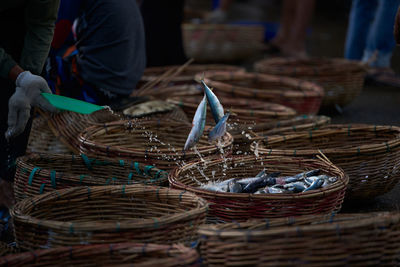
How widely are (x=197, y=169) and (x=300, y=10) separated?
530 cm

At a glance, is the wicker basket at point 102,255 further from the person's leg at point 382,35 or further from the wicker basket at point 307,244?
the person's leg at point 382,35

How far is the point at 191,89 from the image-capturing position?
514 cm

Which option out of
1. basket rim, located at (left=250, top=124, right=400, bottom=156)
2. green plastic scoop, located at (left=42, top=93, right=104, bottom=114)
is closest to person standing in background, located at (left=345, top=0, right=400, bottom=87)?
basket rim, located at (left=250, top=124, right=400, bottom=156)

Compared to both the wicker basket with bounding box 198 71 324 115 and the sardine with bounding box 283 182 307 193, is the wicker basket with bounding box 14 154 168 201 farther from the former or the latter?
the wicker basket with bounding box 198 71 324 115

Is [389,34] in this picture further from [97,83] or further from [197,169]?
[197,169]

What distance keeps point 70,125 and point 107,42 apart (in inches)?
24.7

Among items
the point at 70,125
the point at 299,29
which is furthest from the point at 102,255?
the point at 299,29

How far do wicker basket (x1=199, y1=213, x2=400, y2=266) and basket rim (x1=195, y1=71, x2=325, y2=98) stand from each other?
105 inches

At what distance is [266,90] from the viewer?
479 centimetres

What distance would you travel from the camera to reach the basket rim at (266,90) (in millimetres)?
4715

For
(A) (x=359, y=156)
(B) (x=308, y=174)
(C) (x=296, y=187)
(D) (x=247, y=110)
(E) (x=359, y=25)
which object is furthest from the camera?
(E) (x=359, y=25)

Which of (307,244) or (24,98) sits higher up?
(24,98)

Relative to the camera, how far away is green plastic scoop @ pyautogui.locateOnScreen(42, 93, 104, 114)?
2713mm

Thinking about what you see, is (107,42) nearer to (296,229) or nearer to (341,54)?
(296,229)
